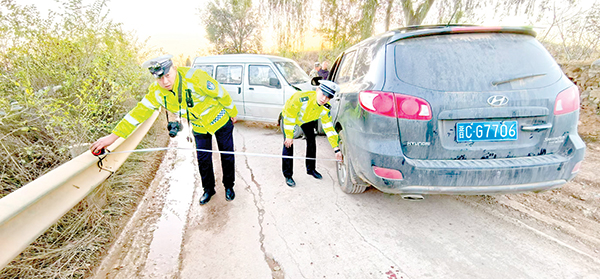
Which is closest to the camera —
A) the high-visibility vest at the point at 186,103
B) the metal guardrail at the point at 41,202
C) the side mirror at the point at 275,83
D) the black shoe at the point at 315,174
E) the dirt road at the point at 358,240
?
the metal guardrail at the point at 41,202

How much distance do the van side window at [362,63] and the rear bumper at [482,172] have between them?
32.1 inches

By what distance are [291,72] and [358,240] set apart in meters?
4.27

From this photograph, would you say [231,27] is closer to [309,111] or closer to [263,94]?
[263,94]

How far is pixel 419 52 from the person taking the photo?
1974mm

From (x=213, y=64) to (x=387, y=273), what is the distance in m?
5.99

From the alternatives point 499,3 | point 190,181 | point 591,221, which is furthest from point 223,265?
point 499,3

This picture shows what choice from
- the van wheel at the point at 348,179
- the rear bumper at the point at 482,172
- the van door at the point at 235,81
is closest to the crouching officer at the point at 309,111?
the van wheel at the point at 348,179

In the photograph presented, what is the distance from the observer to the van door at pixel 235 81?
5934 millimetres

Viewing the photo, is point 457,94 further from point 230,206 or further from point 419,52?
point 230,206

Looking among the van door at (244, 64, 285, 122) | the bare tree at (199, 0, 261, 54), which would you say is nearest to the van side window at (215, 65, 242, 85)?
the van door at (244, 64, 285, 122)

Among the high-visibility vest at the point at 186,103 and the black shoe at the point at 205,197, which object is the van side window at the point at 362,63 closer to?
the high-visibility vest at the point at 186,103

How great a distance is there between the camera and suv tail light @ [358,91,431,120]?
1802mm

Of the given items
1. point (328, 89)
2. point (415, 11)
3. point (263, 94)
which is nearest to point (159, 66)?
point (328, 89)

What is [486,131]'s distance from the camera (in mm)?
1803
